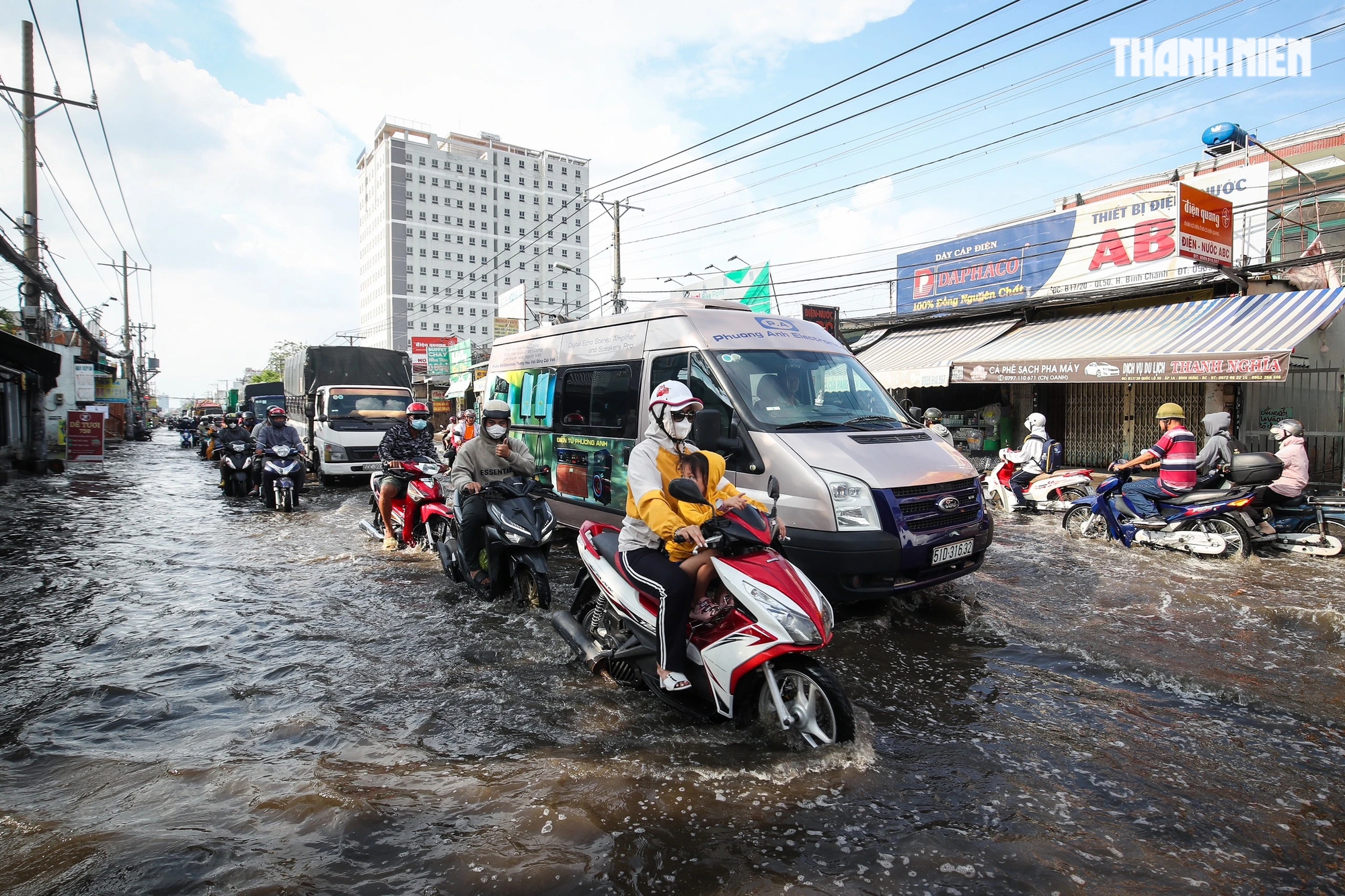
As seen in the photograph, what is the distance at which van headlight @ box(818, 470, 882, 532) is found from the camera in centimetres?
472

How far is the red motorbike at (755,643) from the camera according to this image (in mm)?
3129

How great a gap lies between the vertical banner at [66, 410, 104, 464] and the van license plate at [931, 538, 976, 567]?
76.5 ft

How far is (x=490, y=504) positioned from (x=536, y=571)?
2.29 feet

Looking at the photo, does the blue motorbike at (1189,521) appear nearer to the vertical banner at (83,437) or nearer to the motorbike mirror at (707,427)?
the motorbike mirror at (707,427)

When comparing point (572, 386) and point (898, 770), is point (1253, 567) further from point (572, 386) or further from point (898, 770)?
point (572, 386)

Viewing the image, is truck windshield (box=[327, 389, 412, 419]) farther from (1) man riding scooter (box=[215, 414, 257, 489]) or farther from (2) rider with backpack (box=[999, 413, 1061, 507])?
(2) rider with backpack (box=[999, 413, 1061, 507])

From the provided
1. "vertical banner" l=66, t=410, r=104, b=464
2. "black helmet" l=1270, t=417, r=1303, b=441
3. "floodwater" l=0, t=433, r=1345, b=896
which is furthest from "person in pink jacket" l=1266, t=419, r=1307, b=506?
"vertical banner" l=66, t=410, r=104, b=464

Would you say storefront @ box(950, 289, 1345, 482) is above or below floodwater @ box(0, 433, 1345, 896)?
above

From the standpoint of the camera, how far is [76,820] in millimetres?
2811

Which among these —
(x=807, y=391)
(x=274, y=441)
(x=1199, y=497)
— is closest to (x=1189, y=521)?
(x=1199, y=497)

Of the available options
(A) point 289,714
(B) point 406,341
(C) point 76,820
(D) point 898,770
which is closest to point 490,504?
(A) point 289,714

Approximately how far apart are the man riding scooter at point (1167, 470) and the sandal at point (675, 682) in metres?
6.87

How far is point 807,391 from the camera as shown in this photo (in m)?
5.94

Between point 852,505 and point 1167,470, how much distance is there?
530cm
